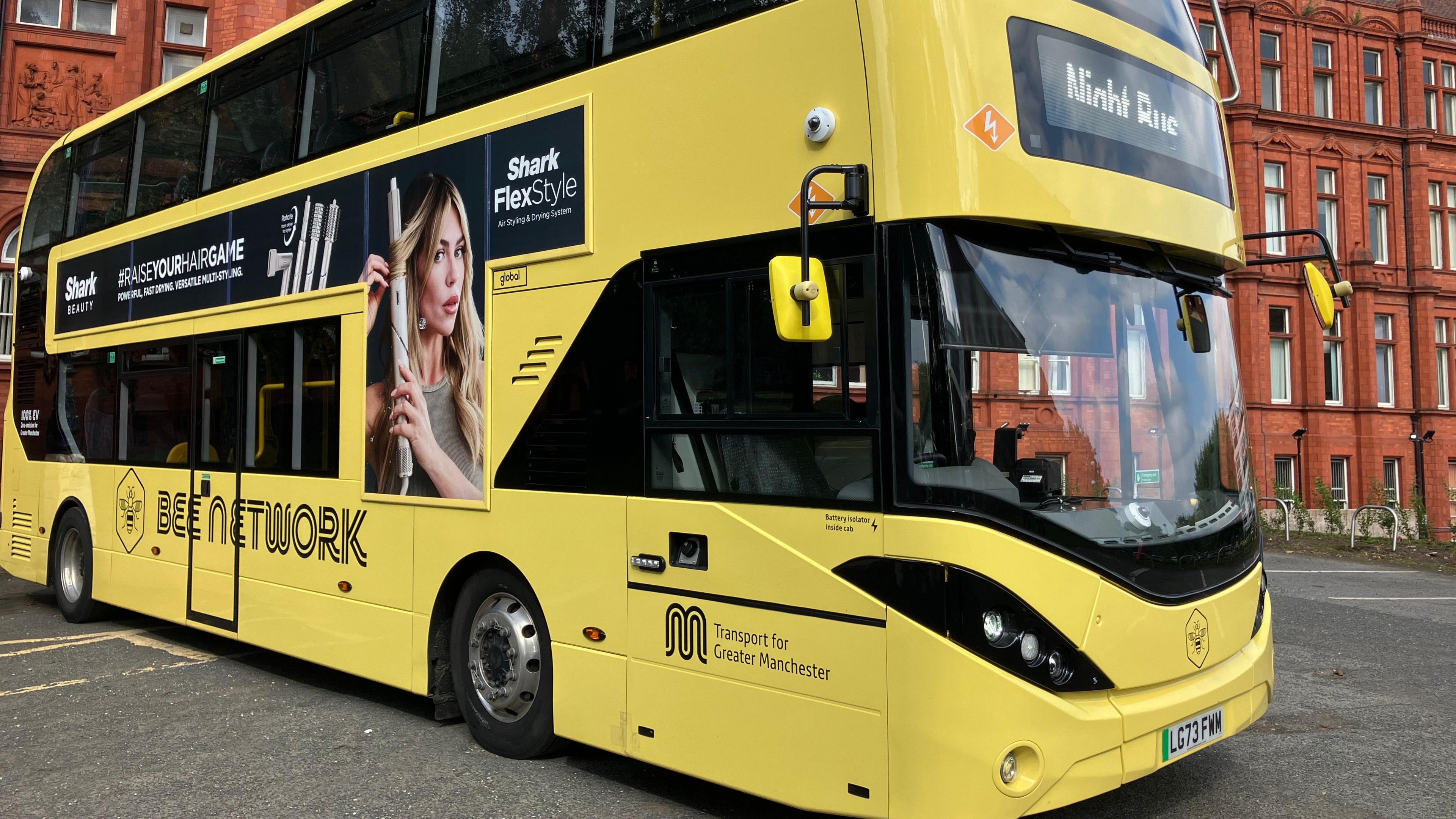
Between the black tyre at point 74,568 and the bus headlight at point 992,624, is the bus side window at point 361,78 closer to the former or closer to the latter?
the bus headlight at point 992,624

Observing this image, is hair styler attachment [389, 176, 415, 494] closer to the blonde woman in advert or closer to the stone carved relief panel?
the blonde woman in advert

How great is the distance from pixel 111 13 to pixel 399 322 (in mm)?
23782

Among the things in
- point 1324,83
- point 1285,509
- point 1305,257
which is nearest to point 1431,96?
point 1324,83

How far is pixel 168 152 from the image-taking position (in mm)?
9422

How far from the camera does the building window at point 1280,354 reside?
106 feet

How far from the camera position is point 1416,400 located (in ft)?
111

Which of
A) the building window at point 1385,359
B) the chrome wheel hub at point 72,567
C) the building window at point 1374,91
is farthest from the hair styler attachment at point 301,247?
the building window at point 1374,91

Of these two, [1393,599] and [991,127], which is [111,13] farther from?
[1393,599]

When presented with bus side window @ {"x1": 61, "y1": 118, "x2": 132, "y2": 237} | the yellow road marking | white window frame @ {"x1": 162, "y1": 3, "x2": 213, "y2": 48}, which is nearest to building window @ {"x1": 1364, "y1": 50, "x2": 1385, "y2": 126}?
white window frame @ {"x1": 162, "y1": 3, "x2": 213, "y2": 48}

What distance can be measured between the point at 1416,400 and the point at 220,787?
36791 millimetres

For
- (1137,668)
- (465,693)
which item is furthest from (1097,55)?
(465,693)

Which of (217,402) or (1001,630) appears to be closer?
(1001,630)

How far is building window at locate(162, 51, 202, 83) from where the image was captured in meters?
25.5

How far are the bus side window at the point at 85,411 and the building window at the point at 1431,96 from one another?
38.4 m
